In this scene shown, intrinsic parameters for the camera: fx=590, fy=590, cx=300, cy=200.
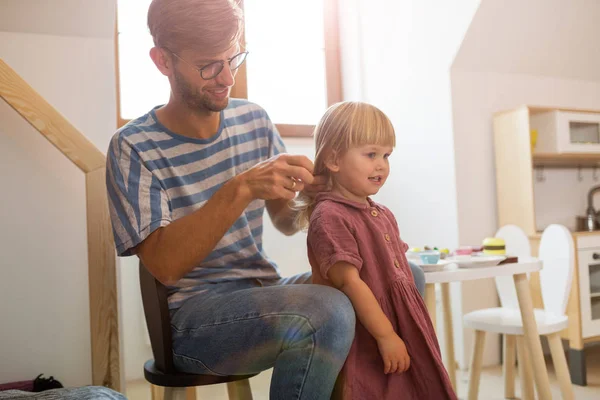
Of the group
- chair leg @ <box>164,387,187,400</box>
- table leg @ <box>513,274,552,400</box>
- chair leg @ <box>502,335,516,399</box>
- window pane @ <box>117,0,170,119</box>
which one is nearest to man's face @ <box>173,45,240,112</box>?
chair leg @ <box>164,387,187,400</box>

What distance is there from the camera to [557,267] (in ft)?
8.21

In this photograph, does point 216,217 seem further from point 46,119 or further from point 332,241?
point 46,119

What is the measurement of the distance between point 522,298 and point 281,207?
0.93m

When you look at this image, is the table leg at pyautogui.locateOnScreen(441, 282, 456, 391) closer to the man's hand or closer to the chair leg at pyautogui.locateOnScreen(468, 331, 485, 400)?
the chair leg at pyautogui.locateOnScreen(468, 331, 485, 400)

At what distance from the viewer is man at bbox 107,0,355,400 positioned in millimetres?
1090

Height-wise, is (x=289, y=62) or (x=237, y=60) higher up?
(x=289, y=62)

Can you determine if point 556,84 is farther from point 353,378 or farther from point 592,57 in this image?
point 353,378

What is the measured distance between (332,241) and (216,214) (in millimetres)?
294

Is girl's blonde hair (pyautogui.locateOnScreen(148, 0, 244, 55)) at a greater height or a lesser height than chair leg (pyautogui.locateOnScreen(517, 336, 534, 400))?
greater

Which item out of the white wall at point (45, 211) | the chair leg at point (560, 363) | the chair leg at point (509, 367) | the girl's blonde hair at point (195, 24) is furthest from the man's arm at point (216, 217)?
the chair leg at point (509, 367)

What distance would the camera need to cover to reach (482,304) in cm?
306

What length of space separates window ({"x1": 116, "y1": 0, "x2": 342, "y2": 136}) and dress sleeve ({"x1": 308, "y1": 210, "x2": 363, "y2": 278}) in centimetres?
213

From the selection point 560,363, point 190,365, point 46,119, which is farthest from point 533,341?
point 46,119

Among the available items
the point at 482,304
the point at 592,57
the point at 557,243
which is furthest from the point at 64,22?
the point at 592,57
